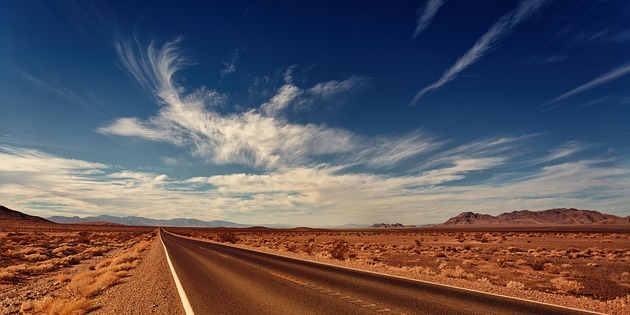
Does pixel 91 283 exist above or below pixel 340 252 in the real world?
below

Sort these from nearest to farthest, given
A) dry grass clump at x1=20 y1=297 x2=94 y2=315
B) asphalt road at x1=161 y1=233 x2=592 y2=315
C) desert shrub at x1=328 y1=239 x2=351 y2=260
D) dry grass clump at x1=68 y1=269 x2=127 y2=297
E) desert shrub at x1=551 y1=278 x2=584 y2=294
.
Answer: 1. asphalt road at x1=161 y1=233 x2=592 y2=315
2. dry grass clump at x1=20 y1=297 x2=94 y2=315
3. dry grass clump at x1=68 y1=269 x2=127 y2=297
4. desert shrub at x1=551 y1=278 x2=584 y2=294
5. desert shrub at x1=328 y1=239 x2=351 y2=260

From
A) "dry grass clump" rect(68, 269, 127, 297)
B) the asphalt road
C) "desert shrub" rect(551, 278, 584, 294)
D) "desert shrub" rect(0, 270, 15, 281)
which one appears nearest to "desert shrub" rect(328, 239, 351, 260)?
the asphalt road

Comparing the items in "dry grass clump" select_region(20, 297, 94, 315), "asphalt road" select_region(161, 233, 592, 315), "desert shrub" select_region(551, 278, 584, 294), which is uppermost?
"asphalt road" select_region(161, 233, 592, 315)

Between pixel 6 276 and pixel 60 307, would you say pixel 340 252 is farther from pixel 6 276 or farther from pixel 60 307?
pixel 60 307

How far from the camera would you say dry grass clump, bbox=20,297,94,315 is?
843 centimetres

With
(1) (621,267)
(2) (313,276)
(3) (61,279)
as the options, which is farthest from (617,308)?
(3) (61,279)

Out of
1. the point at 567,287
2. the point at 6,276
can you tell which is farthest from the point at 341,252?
the point at 6,276

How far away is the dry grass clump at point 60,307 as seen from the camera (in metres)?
8.43

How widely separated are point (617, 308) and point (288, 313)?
789 cm

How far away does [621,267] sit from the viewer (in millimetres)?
19188

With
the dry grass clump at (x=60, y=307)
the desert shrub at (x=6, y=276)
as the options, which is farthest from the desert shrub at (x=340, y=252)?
the desert shrub at (x=6, y=276)

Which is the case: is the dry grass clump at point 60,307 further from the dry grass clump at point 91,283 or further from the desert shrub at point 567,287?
the desert shrub at point 567,287

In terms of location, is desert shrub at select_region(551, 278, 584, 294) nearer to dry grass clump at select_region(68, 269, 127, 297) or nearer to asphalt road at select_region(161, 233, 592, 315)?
asphalt road at select_region(161, 233, 592, 315)

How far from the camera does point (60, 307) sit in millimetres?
8812
